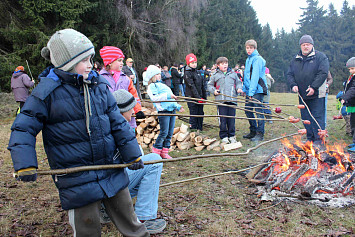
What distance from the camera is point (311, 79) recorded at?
6176mm

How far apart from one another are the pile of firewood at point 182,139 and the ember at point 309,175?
1910 millimetres

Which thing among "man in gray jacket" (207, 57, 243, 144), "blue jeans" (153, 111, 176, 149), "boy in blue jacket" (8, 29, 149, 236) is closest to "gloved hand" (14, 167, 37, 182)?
"boy in blue jacket" (8, 29, 149, 236)

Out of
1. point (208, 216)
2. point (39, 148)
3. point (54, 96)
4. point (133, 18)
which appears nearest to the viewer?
point (54, 96)

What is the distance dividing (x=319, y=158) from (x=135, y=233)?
314 cm

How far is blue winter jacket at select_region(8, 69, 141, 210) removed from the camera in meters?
2.14

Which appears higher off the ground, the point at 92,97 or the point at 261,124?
the point at 92,97

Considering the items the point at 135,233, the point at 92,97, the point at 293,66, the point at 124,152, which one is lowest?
the point at 135,233

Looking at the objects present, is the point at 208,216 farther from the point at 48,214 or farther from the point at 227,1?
the point at 227,1

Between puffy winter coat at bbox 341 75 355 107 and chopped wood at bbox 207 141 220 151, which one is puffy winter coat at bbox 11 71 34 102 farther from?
puffy winter coat at bbox 341 75 355 107

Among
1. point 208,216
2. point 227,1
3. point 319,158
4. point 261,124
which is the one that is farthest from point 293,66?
point 227,1

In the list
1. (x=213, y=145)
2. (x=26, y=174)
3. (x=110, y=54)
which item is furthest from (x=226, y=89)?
(x=26, y=174)

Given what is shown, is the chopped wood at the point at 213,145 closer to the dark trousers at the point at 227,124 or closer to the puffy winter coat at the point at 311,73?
the dark trousers at the point at 227,124

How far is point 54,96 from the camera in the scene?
2234mm

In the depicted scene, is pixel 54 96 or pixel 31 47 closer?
pixel 54 96
